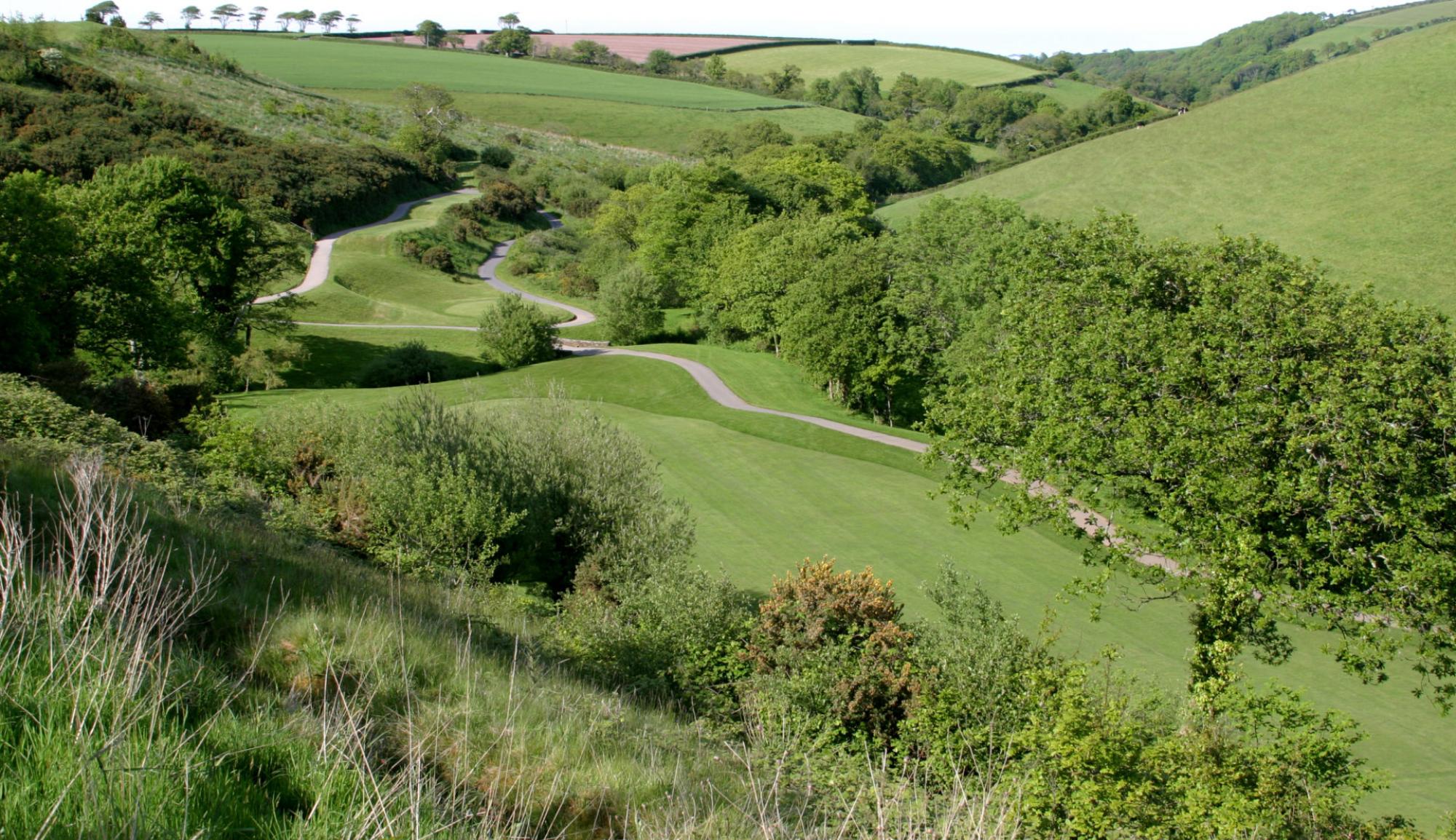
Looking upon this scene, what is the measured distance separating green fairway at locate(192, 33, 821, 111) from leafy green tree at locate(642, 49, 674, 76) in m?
12.4

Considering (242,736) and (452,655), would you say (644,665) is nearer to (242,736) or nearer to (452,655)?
(452,655)

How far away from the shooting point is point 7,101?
69938 millimetres

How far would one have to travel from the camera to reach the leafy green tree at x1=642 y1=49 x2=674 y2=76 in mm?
186875

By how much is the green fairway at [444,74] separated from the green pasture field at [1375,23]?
116 m

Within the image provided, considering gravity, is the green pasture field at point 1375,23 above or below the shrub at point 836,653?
above

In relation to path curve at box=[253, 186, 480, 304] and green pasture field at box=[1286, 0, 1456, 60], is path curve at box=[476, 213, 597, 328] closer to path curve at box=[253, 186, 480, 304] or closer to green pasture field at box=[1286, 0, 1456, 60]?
path curve at box=[253, 186, 480, 304]

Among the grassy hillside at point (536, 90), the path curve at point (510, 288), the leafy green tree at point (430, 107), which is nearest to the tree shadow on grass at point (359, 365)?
the path curve at point (510, 288)

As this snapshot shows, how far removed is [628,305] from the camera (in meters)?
65.0

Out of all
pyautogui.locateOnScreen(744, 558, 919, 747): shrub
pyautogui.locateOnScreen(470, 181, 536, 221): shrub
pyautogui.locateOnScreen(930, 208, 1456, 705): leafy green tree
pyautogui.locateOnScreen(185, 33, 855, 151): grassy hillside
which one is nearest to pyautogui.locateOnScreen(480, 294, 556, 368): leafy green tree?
pyautogui.locateOnScreen(930, 208, 1456, 705): leafy green tree

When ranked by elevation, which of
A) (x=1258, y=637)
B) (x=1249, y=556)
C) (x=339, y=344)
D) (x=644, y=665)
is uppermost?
(x=1249, y=556)

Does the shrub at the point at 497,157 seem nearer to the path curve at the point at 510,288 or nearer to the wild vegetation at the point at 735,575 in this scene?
the path curve at the point at 510,288

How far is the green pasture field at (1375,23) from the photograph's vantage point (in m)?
166

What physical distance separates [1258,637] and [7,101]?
92890mm

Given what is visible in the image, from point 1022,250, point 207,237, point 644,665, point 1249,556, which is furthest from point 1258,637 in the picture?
point 207,237
